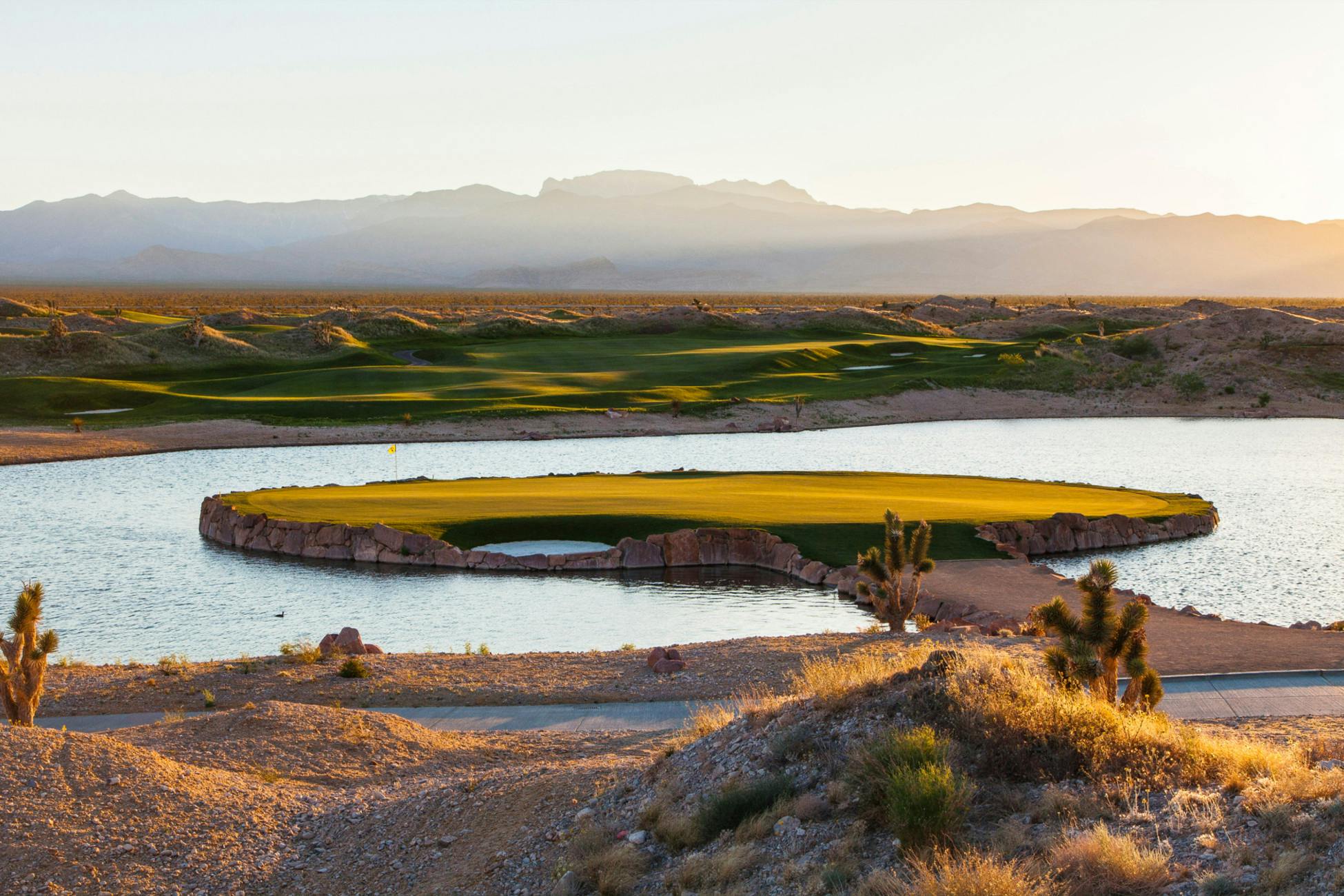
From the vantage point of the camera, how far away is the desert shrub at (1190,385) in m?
74.9

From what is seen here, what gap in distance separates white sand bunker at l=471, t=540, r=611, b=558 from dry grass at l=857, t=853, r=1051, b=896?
21.8 metres

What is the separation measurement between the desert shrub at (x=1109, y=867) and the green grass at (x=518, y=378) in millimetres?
54762

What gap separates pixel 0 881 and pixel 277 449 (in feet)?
153

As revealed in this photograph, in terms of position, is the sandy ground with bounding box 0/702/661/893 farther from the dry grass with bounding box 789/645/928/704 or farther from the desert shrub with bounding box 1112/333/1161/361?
the desert shrub with bounding box 1112/333/1161/361

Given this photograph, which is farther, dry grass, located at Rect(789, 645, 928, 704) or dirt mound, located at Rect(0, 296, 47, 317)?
dirt mound, located at Rect(0, 296, 47, 317)

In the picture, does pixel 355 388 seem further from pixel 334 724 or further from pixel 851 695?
pixel 851 695

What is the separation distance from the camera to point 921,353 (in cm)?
8931

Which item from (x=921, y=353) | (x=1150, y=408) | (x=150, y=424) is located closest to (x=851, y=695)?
(x=150, y=424)

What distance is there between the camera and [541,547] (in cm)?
3058

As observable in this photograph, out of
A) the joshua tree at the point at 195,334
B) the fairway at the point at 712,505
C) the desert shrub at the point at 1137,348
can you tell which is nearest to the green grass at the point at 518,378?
the joshua tree at the point at 195,334

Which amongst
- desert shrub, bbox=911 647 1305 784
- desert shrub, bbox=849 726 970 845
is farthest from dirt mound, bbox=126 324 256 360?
desert shrub, bbox=849 726 970 845

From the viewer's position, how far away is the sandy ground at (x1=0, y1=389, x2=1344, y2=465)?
53375 mm

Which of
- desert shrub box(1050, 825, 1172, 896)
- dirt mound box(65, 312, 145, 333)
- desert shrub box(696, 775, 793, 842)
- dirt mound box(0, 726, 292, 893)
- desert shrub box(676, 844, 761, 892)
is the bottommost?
dirt mound box(0, 726, 292, 893)

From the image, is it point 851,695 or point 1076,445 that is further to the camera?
point 1076,445
